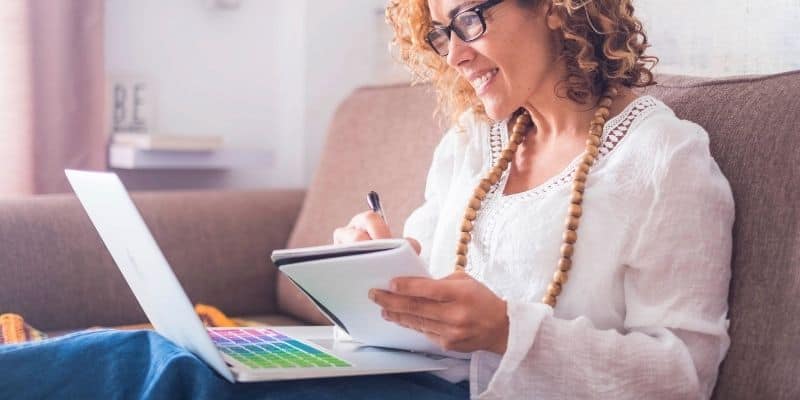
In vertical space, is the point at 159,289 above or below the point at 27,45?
below

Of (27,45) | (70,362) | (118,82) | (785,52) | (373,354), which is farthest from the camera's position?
(118,82)

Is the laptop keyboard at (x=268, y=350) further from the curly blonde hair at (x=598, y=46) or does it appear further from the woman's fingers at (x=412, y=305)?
the curly blonde hair at (x=598, y=46)

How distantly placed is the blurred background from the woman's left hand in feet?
2.41

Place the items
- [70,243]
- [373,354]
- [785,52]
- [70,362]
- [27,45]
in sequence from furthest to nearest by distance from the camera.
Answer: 1. [27,45]
2. [70,243]
3. [785,52]
4. [373,354]
5. [70,362]

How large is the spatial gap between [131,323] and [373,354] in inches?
31.8

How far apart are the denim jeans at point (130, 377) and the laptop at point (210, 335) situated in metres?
0.02

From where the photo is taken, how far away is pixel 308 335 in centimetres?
121

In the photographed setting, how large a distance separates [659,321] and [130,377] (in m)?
0.54

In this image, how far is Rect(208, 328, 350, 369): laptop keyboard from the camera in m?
1.00

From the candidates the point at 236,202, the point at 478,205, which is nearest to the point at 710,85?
the point at 478,205

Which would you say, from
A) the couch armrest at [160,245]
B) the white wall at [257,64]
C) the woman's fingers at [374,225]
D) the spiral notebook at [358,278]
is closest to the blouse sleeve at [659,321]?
the spiral notebook at [358,278]

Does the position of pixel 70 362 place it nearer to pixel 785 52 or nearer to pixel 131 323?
pixel 131 323

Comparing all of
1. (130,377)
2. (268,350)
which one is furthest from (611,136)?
(130,377)

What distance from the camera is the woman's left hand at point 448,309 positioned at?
3.08 feet
